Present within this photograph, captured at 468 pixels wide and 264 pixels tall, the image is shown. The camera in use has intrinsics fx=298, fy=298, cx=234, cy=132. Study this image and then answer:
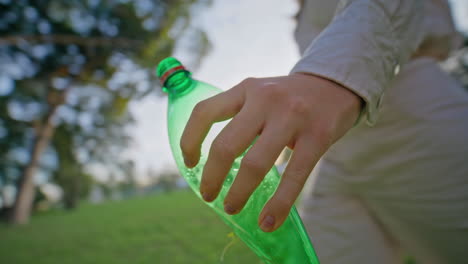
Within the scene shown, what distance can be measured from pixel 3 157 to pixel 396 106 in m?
17.4

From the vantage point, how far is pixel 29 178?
1129 centimetres

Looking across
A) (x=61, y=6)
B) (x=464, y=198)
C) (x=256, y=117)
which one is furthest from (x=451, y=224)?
(x=61, y=6)

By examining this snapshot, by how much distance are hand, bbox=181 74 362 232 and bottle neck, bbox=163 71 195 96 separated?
0.72 ft

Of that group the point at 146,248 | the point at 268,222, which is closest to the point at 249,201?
the point at 268,222

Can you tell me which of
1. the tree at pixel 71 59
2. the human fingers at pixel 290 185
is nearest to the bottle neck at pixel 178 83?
the human fingers at pixel 290 185

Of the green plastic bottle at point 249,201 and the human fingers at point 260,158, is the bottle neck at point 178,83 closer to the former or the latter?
the green plastic bottle at point 249,201

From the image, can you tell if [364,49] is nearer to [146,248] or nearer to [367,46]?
[367,46]

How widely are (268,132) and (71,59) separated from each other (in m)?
12.7

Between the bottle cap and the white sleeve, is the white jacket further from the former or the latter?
the bottle cap

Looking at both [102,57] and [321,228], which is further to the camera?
[102,57]

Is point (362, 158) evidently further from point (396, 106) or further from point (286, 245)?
point (286, 245)

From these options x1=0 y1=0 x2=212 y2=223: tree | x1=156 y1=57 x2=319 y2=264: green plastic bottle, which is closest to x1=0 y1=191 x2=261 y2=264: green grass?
x1=156 y1=57 x2=319 y2=264: green plastic bottle

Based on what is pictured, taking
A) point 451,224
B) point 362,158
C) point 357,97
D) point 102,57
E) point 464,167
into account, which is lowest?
point 451,224

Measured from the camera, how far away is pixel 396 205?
2.98 feet
